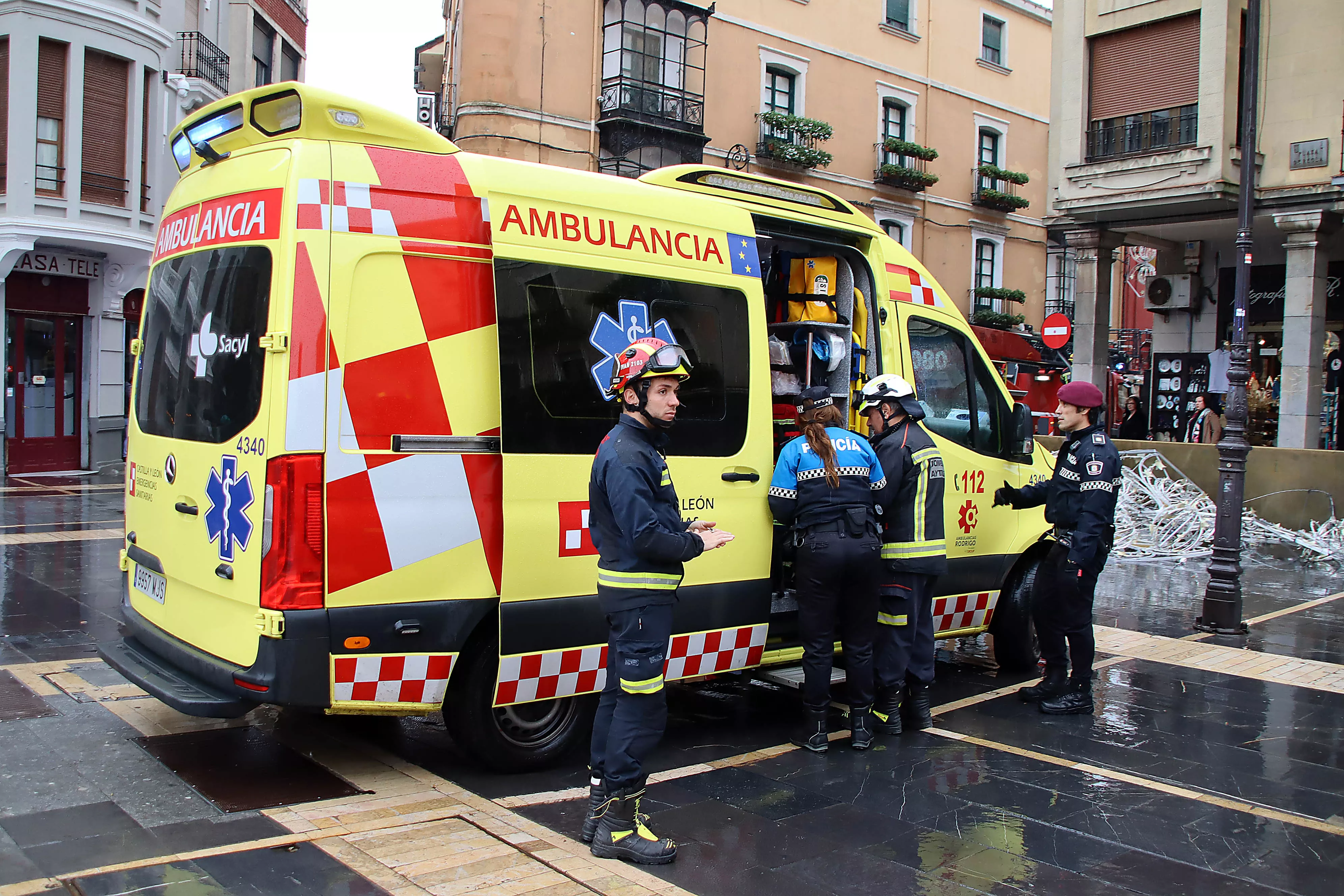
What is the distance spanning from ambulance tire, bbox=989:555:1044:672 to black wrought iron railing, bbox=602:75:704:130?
52.8 ft

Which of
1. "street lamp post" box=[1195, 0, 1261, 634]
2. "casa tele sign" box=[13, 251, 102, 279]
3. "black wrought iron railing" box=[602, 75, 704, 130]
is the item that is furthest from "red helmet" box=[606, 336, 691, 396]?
"black wrought iron railing" box=[602, 75, 704, 130]

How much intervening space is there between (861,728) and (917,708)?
56 centimetres

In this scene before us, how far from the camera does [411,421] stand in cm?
448

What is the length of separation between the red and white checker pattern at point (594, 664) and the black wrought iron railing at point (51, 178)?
57.8 ft

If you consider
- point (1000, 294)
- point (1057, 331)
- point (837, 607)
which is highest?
point (1000, 294)

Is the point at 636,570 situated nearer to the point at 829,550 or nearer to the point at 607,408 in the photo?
the point at 607,408

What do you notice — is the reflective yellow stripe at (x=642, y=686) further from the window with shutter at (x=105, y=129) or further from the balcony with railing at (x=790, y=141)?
the balcony with railing at (x=790, y=141)

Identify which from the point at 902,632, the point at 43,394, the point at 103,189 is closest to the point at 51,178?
the point at 103,189

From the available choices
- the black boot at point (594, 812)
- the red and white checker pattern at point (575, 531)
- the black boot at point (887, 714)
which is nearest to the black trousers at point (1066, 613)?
the black boot at point (887, 714)

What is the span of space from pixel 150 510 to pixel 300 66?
25.9 metres

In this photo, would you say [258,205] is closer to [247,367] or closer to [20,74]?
[247,367]

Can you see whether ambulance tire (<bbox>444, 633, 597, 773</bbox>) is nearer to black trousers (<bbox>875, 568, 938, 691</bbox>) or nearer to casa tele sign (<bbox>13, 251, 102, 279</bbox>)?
black trousers (<bbox>875, 568, 938, 691</bbox>)

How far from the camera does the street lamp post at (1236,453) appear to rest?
8805 mm

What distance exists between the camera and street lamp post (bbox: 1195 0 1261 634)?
8805 millimetres
